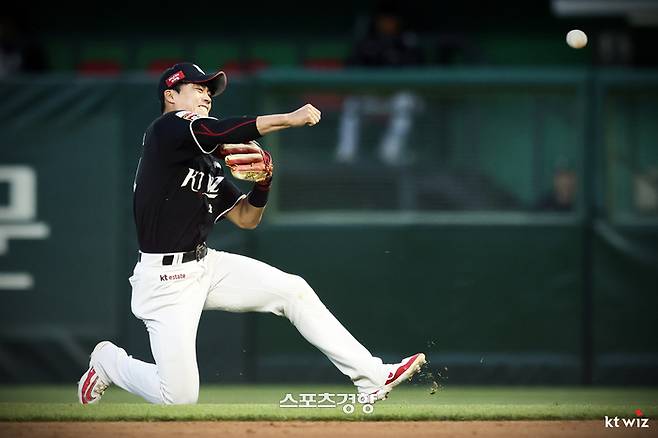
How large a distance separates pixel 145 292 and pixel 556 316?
3.59m

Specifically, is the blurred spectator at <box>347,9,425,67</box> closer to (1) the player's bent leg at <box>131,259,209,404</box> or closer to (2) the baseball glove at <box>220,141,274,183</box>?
(2) the baseball glove at <box>220,141,274,183</box>

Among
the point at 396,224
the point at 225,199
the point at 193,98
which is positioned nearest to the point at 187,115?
the point at 193,98

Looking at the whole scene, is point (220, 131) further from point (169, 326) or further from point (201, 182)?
point (169, 326)

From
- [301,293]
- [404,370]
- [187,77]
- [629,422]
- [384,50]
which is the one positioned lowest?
[629,422]

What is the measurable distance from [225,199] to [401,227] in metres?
2.54

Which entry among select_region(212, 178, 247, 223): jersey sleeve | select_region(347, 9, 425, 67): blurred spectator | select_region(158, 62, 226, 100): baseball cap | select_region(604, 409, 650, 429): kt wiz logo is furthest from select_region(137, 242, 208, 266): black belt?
select_region(347, 9, 425, 67): blurred spectator

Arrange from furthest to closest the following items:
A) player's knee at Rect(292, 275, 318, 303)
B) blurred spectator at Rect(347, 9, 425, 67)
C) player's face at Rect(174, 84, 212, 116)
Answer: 1. blurred spectator at Rect(347, 9, 425, 67)
2. player's face at Rect(174, 84, 212, 116)
3. player's knee at Rect(292, 275, 318, 303)

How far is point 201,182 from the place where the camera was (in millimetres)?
6301

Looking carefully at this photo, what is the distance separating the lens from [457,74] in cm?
897

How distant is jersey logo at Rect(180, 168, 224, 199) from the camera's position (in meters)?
6.25

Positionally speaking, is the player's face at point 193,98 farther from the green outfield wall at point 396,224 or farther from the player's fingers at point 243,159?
the green outfield wall at point 396,224

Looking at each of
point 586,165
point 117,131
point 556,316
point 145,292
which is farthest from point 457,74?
point 145,292

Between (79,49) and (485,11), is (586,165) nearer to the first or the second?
(485,11)

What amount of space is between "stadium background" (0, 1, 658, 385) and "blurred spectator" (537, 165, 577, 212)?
0.14ft
